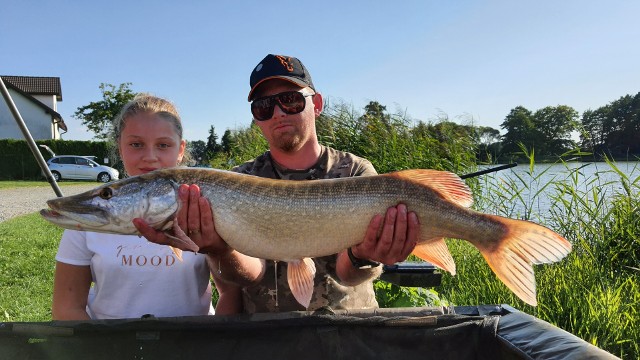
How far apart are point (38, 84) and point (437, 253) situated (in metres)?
54.0

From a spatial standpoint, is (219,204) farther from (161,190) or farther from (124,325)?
(124,325)

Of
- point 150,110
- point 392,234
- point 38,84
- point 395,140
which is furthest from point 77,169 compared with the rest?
point 392,234

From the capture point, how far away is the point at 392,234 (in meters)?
2.17

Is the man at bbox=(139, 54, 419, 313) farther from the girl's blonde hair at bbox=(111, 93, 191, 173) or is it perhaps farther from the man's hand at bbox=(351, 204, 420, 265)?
the girl's blonde hair at bbox=(111, 93, 191, 173)

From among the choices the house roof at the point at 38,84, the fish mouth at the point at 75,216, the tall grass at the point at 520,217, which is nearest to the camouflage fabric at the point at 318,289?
the fish mouth at the point at 75,216

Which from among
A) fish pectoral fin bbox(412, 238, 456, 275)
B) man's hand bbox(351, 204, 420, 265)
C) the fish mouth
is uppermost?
the fish mouth

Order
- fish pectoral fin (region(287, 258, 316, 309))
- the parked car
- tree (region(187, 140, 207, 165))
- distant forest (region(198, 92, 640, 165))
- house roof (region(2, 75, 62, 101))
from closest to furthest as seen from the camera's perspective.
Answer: fish pectoral fin (region(287, 258, 316, 309))
tree (region(187, 140, 207, 165))
distant forest (region(198, 92, 640, 165))
the parked car
house roof (region(2, 75, 62, 101))

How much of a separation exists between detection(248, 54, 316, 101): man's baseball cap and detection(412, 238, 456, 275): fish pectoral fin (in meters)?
1.17

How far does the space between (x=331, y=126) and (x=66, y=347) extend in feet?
19.1

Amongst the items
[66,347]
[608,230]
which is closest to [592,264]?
[608,230]

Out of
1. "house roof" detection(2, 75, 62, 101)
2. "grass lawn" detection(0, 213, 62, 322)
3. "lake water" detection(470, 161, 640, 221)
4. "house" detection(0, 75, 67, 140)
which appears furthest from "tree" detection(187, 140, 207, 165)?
"house roof" detection(2, 75, 62, 101)

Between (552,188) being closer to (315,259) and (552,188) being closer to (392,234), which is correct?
(315,259)

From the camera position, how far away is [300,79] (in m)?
2.78

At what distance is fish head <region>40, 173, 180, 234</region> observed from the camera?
211 cm
